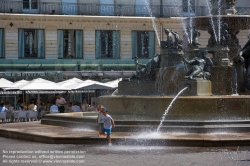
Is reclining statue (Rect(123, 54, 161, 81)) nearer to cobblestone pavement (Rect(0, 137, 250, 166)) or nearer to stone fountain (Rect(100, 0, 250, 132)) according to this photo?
stone fountain (Rect(100, 0, 250, 132))

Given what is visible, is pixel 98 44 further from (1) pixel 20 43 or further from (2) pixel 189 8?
(2) pixel 189 8

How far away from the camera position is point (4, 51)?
4097 cm

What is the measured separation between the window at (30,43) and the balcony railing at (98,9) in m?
1.31

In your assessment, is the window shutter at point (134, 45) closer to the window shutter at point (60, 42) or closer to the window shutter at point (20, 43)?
the window shutter at point (60, 42)

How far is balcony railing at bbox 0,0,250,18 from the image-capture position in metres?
41.2

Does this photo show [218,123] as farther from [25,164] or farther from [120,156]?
[25,164]

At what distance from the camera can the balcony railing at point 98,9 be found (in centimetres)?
4119

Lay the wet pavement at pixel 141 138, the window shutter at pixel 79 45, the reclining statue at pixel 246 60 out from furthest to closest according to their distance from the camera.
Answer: the window shutter at pixel 79 45, the reclining statue at pixel 246 60, the wet pavement at pixel 141 138

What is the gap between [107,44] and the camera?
43.1 meters

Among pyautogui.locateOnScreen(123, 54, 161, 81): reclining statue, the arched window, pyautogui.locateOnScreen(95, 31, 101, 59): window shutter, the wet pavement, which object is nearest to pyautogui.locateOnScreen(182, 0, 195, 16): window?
pyautogui.locateOnScreen(95, 31, 101, 59): window shutter

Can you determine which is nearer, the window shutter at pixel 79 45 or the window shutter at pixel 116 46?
the window shutter at pixel 79 45

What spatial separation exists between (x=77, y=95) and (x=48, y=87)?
965cm

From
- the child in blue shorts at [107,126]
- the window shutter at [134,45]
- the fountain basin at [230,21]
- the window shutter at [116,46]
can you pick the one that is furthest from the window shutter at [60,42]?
the child in blue shorts at [107,126]

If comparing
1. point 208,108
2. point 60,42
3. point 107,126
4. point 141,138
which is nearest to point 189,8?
point 60,42
